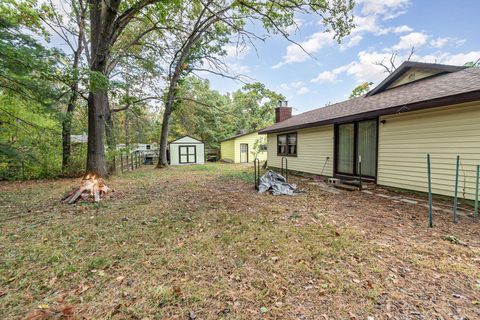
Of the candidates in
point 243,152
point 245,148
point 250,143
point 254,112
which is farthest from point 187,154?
point 254,112

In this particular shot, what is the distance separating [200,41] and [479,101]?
43.6 feet

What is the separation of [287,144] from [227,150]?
11615mm

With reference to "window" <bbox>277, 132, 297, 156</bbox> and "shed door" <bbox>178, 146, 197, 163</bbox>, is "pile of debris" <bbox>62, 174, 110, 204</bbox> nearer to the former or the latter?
"window" <bbox>277, 132, 297, 156</bbox>

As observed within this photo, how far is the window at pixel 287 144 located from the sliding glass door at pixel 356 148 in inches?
105

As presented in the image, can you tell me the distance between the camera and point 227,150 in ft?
71.3

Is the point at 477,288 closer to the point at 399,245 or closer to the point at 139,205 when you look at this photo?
the point at 399,245

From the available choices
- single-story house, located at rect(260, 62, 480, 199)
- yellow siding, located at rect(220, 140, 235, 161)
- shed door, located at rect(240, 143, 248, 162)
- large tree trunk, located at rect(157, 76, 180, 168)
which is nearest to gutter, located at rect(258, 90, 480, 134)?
single-story house, located at rect(260, 62, 480, 199)

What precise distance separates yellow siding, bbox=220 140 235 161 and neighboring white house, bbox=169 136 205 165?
2912mm

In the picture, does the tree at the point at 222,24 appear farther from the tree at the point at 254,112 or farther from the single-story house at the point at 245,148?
the tree at the point at 254,112

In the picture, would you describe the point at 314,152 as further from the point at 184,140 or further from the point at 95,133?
the point at 184,140

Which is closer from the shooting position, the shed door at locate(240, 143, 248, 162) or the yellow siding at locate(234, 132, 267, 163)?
the yellow siding at locate(234, 132, 267, 163)

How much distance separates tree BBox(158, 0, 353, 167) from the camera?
19.0 feet

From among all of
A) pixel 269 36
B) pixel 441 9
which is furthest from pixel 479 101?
pixel 441 9

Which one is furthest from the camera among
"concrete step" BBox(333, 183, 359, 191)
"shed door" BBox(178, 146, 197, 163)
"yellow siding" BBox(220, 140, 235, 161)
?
"yellow siding" BBox(220, 140, 235, 161)
